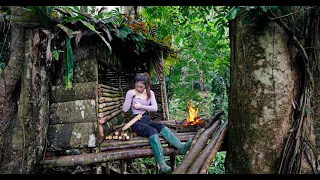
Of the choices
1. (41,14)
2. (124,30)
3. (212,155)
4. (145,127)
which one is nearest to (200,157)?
(212,155)

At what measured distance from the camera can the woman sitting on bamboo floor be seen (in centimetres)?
325

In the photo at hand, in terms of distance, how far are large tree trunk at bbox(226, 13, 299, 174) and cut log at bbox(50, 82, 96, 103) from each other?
2.66m

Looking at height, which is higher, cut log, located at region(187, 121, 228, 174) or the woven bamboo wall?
the woven bamboo wall

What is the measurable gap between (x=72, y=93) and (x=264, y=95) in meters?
3.20

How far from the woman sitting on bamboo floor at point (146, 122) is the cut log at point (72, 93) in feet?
2.25

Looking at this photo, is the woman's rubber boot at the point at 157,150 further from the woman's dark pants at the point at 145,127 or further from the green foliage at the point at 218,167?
the green foliage at the point at 218,167

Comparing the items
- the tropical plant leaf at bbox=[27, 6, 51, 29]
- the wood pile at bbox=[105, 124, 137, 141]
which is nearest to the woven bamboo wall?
the wood pile at bbox=[105, 124, 137, 141]

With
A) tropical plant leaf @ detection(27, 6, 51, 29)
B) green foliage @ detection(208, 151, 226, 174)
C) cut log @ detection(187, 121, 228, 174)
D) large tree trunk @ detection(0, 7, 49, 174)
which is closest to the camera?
cut log @ detection(187, 121, 228, 174)

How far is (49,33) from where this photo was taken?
3.07 m

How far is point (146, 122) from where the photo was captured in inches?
150

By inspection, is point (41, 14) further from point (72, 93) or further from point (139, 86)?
point (139, 86)

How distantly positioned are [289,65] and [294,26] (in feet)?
1.41

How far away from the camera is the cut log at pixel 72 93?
3588 millimetres

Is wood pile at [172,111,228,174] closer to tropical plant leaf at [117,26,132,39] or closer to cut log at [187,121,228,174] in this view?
cut log at [187,121,228,174]
